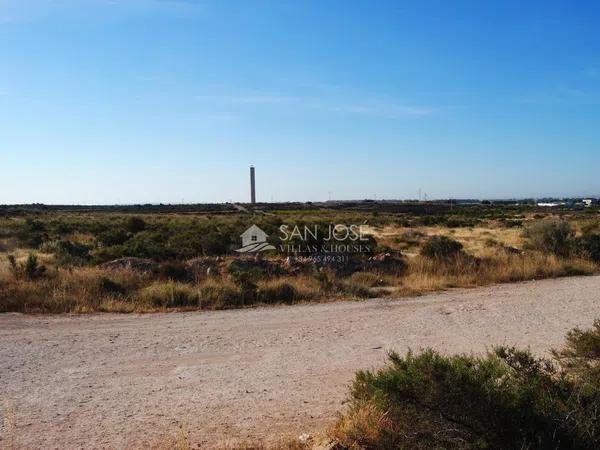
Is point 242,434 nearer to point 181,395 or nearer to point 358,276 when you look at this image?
point 181,395

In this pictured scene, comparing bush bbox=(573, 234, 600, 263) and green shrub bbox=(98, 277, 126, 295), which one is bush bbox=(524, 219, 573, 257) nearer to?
bush bbox=(573, 234, 600, 263)

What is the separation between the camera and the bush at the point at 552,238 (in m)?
21.3

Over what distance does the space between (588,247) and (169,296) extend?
16.6 metres

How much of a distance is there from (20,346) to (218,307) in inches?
187

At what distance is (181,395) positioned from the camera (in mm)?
6320

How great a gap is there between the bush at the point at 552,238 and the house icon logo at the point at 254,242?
36.5 ft

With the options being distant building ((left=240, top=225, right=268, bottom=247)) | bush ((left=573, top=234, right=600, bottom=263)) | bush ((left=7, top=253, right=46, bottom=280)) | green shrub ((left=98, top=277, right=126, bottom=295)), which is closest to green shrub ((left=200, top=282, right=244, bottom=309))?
green shrub ((left=98, top=277, right=126, bottom=295))

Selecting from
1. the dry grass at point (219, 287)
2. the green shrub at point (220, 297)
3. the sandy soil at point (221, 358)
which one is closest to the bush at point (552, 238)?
the dry grass at point (219, 287)

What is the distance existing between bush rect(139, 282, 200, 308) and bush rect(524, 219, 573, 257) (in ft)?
49.6

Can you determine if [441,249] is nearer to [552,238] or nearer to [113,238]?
[552,238]

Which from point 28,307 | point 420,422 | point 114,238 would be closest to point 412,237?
point 114,238

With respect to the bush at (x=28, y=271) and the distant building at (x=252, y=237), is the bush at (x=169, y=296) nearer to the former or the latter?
the bush at (x=28, y=271)

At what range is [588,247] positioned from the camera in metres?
20.8

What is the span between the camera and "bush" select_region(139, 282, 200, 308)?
494 inches
